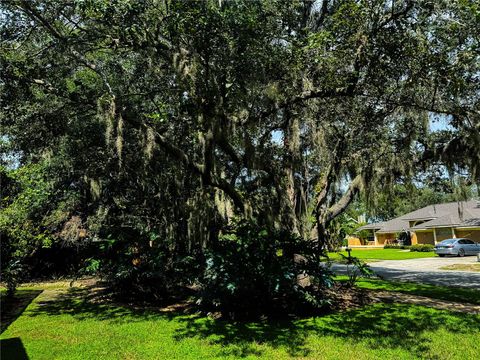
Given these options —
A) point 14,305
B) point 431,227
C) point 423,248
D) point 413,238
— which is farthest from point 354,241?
point 14,305

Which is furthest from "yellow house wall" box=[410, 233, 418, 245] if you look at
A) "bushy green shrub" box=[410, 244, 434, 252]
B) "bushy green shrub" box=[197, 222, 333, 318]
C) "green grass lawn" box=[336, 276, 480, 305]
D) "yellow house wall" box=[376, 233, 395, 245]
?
"bushy green shrub" box=[197, 222, 333, 318]

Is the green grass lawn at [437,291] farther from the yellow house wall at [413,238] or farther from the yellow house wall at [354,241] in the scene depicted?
the yellow house wall at [354,241]

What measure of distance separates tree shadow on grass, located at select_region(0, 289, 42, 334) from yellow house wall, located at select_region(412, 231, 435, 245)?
32541 mm

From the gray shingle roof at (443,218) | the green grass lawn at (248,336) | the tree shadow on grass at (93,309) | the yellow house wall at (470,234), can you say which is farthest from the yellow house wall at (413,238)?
the tree shadow on grass at (93,309)

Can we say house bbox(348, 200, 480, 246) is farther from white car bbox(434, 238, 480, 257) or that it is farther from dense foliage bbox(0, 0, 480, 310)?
dense foliage bbox(0, 0, 480, 310)

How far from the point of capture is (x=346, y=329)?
5.83m

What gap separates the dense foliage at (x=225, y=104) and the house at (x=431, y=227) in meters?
20.3

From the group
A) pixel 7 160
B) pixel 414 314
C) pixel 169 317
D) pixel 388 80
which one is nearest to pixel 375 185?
pixel 388 80

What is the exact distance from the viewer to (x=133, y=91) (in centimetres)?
1002

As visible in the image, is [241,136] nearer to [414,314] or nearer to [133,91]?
[133,91]

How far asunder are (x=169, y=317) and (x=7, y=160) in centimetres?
1043

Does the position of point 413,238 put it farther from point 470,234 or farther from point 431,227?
point 470,234

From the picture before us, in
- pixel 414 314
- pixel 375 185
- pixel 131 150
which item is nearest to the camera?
pixel 414 314

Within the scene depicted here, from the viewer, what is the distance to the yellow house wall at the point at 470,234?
29102 mm
